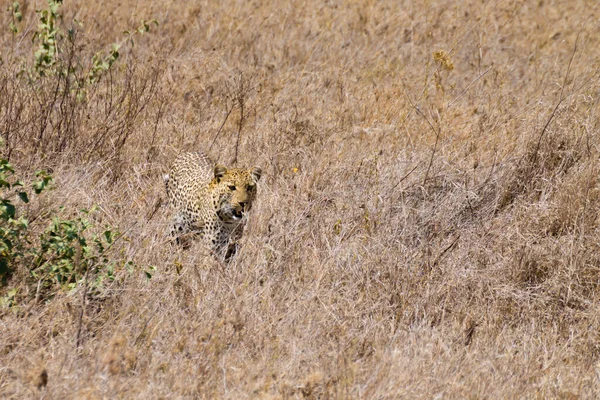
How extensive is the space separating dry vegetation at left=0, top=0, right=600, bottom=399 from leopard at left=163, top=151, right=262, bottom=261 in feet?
0.55

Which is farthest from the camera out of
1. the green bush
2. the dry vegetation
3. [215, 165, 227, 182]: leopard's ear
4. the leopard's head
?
[215, 165, 227, 182]: leopard's ear

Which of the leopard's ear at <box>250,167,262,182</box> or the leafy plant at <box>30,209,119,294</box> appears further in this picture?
the leopard's ear at <box>250,167,262,182</box>

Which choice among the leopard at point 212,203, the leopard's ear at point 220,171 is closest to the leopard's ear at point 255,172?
the leopard at point 212,203

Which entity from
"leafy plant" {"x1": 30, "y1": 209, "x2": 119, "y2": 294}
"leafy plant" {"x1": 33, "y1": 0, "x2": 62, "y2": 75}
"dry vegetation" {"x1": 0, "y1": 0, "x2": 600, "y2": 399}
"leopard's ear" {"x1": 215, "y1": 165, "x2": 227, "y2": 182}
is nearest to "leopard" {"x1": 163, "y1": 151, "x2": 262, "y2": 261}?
"leopard's ear" {"x1": 215, "y1": 165, "x2": 227, "y2": 182}

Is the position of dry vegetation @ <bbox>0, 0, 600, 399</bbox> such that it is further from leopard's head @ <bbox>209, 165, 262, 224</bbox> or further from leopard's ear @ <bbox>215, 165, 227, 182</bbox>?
leopard's ear @ <bbox>215, 165, 227, 182</bbox>

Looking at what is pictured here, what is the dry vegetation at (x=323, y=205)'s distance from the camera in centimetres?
475

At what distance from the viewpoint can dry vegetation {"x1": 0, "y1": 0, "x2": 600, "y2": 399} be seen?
4.75 m

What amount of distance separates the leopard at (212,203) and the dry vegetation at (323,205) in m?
0.17

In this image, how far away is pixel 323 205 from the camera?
6.85 m

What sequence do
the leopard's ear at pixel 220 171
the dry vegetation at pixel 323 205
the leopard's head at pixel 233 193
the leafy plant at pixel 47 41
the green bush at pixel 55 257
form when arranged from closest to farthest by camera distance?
1. the dry vegetation at pixel 323 205
2. the green bush at pixel 55 257
3. the leopard's head at pixel 233 193
4. the leopard's ear at pixel 220 171
5. the leafy plant at pixel 47 41

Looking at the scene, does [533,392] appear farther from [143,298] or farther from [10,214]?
[10,214]

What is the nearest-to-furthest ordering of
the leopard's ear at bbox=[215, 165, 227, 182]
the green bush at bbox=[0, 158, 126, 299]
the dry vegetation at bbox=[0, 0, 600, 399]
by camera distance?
the dry vegetation at bbox=[0, 0, 600, 399]
the green bush at bbox=[0, 158, 126, 299]
the leopard's ear at bbox=[215, 165, 227, 182]

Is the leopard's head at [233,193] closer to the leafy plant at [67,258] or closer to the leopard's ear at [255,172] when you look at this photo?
the leopard's ear at [255,172]

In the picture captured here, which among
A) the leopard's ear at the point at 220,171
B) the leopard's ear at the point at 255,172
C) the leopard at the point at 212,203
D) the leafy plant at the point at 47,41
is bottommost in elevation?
the leopard at the point at 212,203
